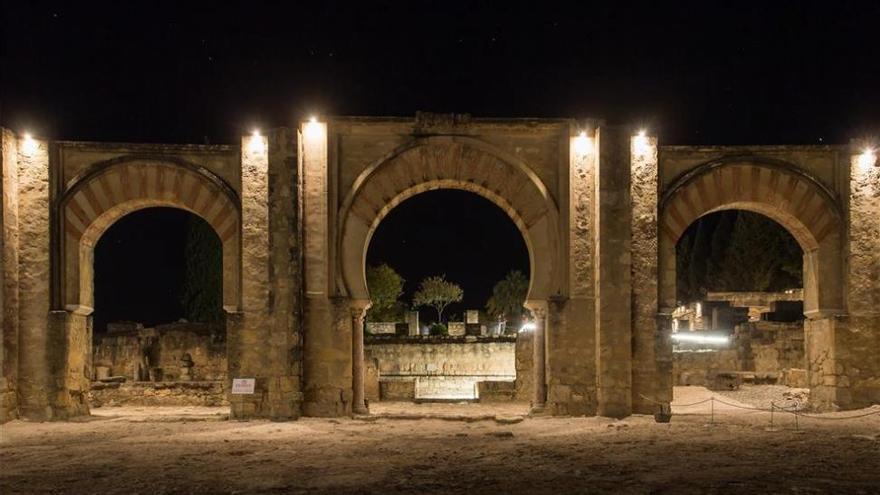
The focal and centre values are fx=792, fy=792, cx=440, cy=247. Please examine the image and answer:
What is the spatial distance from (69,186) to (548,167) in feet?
22.2

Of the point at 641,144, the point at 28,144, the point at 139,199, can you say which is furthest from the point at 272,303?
the point at 641,144

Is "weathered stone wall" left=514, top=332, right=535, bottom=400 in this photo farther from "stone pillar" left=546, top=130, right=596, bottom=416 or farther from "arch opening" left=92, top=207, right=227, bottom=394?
"arch opening" left=92, top=207, right=227, bottom=394

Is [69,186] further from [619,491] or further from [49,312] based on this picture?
[619,491]

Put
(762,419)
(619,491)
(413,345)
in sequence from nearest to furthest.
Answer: (619,491)
(762,419)
(413,345)

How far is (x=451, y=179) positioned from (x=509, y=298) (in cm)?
3138

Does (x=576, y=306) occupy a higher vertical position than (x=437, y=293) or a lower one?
lower

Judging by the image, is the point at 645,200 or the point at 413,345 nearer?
the point at 645,200

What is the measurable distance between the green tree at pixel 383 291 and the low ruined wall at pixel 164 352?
16309mm

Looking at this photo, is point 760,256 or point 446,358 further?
point 760,256

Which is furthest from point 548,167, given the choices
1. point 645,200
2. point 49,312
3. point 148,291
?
point 148,291

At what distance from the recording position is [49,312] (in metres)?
10.9

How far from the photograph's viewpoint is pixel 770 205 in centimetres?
1138

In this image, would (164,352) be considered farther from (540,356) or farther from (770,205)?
(770,205)

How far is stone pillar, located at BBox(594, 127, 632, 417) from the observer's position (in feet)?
35.6
